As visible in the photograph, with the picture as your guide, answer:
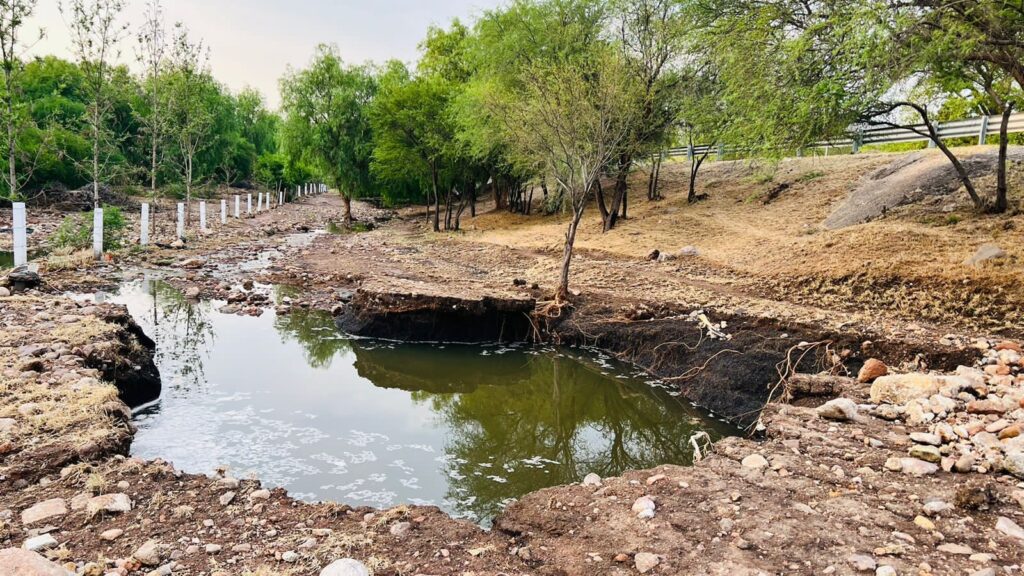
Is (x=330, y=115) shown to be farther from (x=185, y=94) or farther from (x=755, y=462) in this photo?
(x=755, y=462)

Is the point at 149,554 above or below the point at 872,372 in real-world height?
below

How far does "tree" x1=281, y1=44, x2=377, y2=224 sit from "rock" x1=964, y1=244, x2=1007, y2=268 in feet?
94.3

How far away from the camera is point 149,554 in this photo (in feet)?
10.7

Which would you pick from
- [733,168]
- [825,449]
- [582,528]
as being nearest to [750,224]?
[733,168]

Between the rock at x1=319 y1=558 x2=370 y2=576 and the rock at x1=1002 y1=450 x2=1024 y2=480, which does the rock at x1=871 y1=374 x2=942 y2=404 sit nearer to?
the rock at x1=1002 y1=450 x2=1024 y2=480

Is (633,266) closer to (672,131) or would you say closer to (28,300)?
(672,131)

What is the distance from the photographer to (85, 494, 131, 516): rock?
3727mm

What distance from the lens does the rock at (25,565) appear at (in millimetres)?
2625

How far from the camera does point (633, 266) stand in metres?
15.2

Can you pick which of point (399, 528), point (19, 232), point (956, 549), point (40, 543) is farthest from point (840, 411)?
point (19, 232)

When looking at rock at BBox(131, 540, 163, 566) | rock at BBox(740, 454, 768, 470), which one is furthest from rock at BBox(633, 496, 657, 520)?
rock at BBox(131, 540, 163, 566)

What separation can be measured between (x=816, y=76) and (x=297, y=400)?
8.93m

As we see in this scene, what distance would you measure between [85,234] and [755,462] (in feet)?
57.4

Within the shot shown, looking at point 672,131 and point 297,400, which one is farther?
point 672,131
